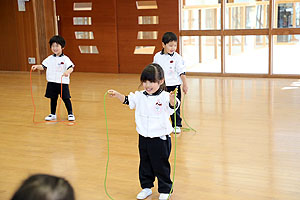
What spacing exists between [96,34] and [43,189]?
7.93 m

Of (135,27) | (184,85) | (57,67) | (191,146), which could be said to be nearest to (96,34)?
(135,27)

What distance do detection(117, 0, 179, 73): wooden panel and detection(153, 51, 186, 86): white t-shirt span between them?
154 inches

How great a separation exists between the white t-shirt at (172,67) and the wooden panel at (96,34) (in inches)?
177

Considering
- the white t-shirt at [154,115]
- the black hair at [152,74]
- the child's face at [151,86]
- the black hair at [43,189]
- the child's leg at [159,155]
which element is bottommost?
the child's leg at [159,155]

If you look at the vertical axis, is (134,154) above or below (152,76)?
below

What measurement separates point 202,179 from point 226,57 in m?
5.04

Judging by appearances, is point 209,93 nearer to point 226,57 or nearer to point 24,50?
point 226,57

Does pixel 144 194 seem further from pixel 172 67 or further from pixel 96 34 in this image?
pixel 96 34

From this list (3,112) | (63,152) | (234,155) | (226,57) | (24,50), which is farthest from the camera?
(24,50)

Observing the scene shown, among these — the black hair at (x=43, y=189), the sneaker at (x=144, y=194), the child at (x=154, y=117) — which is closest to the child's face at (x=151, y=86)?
the child at (x=154, y=117)

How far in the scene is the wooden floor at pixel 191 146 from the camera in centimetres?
292

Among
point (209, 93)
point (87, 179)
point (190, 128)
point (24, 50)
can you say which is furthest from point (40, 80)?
point (87, 179)

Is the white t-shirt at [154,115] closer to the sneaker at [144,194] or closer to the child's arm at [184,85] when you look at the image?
the sneaker at [144,194]

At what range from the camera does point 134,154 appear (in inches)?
142
